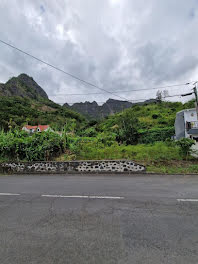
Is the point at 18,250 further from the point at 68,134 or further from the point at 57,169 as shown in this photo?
the point at 68,134

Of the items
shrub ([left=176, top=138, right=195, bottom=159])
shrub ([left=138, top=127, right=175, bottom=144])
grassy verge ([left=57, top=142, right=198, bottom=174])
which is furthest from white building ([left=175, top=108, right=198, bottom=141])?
grassy verge ([left=57, top=142, right=198, bottom=174])

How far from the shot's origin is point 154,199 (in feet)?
12.0

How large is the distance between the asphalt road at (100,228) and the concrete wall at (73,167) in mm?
3035

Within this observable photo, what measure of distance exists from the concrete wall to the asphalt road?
3035mm

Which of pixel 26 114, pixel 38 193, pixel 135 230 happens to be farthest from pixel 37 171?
pixel 26 114

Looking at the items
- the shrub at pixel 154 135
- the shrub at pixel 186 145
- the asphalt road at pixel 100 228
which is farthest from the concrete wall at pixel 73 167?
the shrub at pixel 154 135

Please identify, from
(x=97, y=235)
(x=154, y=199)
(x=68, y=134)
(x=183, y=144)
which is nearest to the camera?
(x=97, y=235)

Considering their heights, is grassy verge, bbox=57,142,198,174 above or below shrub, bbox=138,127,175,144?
below

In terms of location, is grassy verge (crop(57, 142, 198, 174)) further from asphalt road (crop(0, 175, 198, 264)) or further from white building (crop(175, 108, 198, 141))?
white building (crop(175, 108, 198, 141))

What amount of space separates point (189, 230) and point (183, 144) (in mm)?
6987

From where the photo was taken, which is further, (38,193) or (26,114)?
(26,114)

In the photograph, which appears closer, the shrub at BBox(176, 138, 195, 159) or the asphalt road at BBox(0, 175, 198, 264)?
the asphalt road at BBox(0, 175, 198, 264)

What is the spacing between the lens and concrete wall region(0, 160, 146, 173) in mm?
7105

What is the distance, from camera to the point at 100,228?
2398mm
